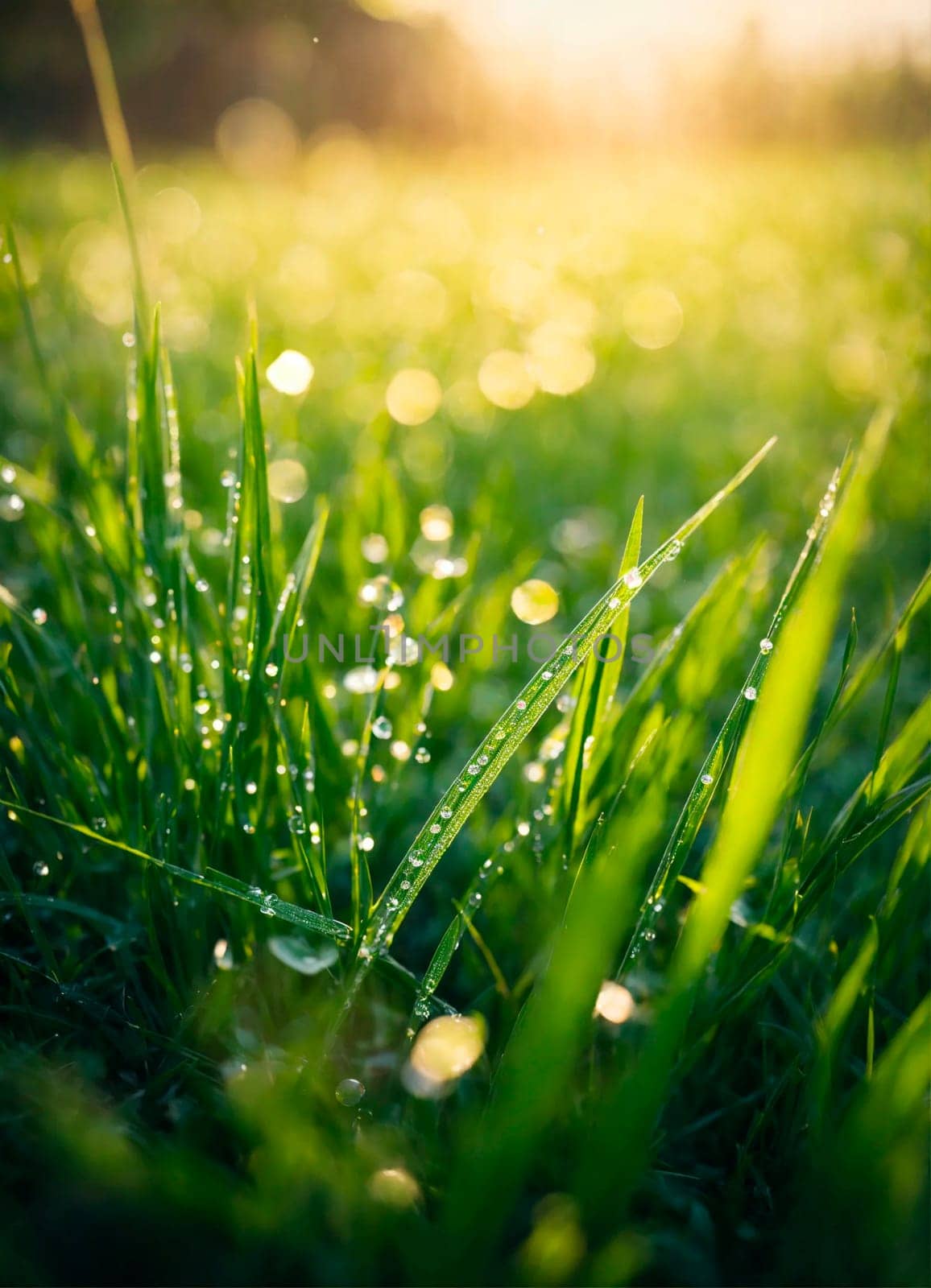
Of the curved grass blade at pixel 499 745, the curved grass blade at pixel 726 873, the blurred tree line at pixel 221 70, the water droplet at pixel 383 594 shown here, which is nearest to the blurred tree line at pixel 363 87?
the blurred tree line at pixel 221 70

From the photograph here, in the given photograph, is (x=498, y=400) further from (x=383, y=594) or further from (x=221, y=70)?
(x=221, y=70)

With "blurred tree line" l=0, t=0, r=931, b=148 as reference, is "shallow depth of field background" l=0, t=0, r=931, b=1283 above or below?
below

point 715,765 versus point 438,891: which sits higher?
point 715,765

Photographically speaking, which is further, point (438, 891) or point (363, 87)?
point (363, 87)

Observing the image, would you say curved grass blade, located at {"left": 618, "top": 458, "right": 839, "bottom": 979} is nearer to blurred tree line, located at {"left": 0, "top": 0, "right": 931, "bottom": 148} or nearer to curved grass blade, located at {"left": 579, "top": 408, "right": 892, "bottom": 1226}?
curved grass blade, located at {"left": 579, "top": 408, "right": 892, "bottom": 1226}

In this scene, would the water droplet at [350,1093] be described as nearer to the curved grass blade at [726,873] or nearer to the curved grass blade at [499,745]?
the curved grass blade at [499,745]

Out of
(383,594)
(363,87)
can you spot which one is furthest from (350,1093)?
(363,87)

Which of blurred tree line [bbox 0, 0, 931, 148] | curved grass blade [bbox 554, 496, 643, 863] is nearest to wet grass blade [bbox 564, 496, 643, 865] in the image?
curved grass blade [bbox 554, 496, 643, 863]
